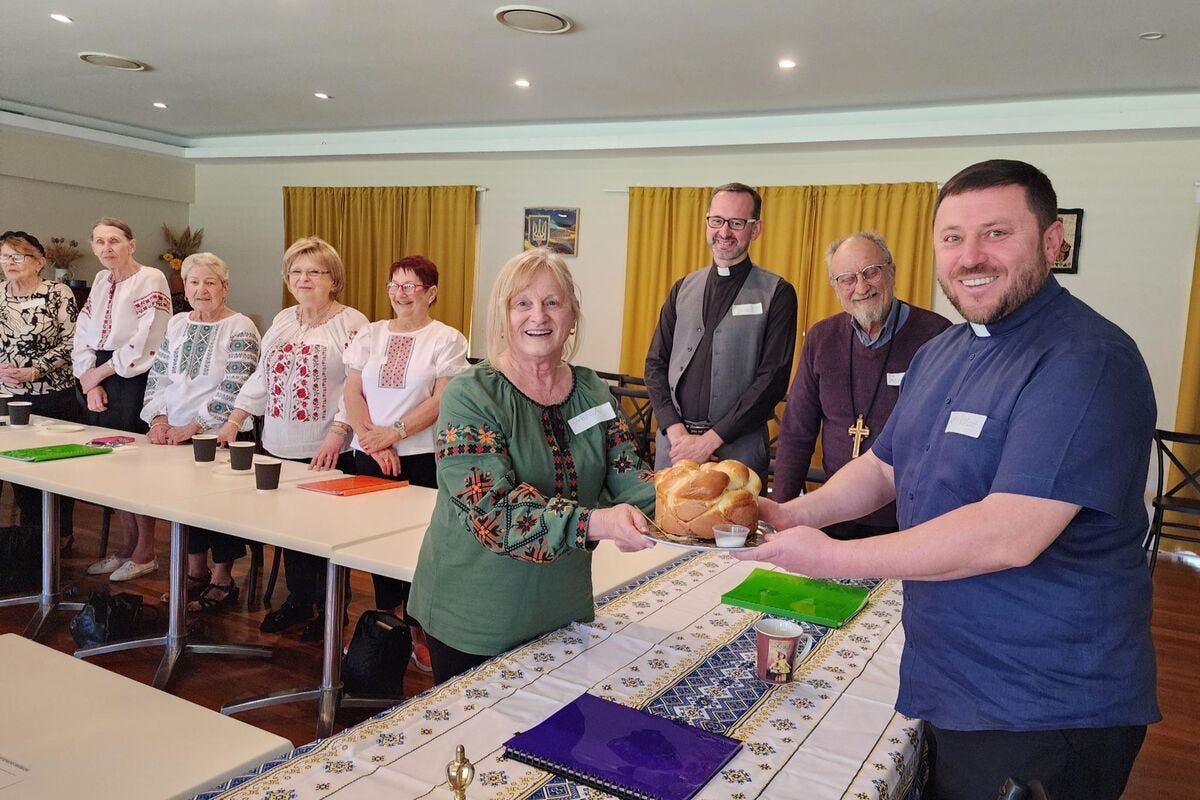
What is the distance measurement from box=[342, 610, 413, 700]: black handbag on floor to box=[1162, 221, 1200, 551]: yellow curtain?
5512 millimetres

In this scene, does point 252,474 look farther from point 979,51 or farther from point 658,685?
point 979,51

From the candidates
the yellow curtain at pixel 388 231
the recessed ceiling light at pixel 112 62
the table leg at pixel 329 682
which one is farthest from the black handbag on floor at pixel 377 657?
the yellow curtain at pixel 388 231

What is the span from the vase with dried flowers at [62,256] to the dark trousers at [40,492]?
4.62 metres

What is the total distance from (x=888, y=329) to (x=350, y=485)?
5.95ft

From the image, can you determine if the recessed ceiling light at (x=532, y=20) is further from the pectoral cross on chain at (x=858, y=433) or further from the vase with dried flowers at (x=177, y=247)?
the vase with dried flowers at (x=177, y=247)

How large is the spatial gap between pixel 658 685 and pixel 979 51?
4.37 metres

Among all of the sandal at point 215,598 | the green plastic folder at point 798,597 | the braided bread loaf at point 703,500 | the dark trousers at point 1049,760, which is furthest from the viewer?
the sandal at point 215,598

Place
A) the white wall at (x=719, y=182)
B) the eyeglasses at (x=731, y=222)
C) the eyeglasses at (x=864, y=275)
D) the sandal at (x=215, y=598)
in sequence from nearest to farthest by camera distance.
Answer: the eyeglasses at (x=864, y=275)
the eyeglasses at (x=731, y=222)
the sandal at (x=215, y=598)
the white wall at (x=719, y=182)

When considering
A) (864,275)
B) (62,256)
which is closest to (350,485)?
(864,275)

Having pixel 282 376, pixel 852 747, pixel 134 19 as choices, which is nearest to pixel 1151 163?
pixel 282 376

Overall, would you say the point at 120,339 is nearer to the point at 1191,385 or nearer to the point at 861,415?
the point at 861,415

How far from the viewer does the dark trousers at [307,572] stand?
360 cm

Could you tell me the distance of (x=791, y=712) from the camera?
53.9 inches

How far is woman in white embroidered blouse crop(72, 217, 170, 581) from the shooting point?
409 centimetres
